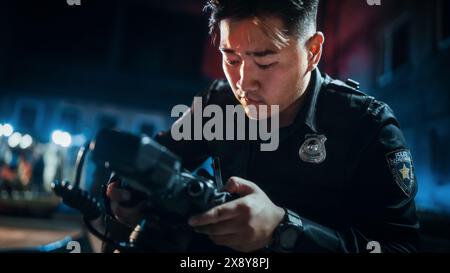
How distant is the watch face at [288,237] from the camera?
91 centimetres

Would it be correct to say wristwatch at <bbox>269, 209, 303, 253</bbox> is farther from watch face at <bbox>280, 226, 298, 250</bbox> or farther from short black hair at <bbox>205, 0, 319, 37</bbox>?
short black hair at <bbox>205, 0, 319, 37</bbox>

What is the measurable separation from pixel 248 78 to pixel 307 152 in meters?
0.39

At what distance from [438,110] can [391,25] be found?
2.58 metres

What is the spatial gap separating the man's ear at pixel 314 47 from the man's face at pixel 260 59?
0.13ft

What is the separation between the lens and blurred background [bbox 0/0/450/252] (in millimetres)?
6703

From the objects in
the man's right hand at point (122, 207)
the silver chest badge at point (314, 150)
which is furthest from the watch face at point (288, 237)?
the silver chest badge at point (314, 150)

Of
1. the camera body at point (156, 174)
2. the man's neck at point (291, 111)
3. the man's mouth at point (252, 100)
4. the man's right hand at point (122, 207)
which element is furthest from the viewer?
the man's neck at point (291, 111)

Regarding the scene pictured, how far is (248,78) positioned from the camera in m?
1.21

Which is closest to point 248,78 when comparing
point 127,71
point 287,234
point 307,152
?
point 307,152

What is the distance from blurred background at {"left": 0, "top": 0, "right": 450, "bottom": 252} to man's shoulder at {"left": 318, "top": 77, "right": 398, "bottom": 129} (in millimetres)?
5615

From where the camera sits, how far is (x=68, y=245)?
1.20 metres

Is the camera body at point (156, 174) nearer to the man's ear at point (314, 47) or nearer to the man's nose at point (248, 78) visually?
the man's nose at point (248, 78)

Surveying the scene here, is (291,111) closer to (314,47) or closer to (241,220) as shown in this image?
(314,47)
